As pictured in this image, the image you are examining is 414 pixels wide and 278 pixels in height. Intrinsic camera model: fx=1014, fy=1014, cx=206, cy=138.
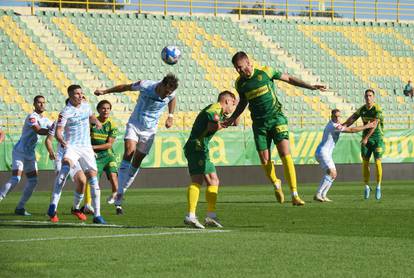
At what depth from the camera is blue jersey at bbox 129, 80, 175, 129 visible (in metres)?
15.8

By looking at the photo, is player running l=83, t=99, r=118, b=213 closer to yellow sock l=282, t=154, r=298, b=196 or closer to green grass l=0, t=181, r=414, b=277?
green grass l=0, t=181, r=414, b=277

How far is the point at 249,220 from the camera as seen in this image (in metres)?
14.2

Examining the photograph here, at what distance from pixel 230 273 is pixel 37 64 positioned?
2965 cm

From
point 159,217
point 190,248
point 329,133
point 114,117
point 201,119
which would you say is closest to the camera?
point 190,248

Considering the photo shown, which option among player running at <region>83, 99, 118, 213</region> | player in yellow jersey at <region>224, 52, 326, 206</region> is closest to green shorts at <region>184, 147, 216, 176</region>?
player in yellow jersey at <region>224, 52, 326, 206</region>

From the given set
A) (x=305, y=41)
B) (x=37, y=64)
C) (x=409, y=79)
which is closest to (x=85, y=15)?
(x=37, y=64)

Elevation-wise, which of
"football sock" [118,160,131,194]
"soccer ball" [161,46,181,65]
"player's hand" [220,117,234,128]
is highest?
"soccer ball" [161,46,181,65]

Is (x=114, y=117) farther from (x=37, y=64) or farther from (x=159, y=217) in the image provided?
(x=159, y=217)

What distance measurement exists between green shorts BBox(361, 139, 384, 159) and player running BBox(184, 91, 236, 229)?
9230mm

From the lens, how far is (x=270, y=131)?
48.9 ft

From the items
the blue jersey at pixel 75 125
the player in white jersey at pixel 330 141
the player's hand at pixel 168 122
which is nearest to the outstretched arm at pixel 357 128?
the player in white jersey at pixel 330 141

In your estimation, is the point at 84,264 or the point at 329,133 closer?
the point at 84,264

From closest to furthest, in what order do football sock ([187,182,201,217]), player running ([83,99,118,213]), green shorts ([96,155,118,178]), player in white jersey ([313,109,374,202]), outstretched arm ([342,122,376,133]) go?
football sock ([187,182,201,217])
player running ([83,99,118,213])
green shorts ([96,155,118,178])
outstretched arm ([342,122,376,133])
player in white jersey ([313,109,374,202])

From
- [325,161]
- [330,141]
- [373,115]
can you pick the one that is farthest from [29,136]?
[373,115]
